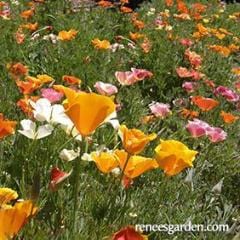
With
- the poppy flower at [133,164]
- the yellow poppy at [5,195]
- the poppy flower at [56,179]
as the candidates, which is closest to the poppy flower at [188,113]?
the poppy flower at [133,164]

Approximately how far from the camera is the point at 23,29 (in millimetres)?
4727

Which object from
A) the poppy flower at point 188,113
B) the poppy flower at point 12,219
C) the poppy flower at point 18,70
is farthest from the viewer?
the poppy flower at point 188,113

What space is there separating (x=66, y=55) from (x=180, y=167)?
102 inches

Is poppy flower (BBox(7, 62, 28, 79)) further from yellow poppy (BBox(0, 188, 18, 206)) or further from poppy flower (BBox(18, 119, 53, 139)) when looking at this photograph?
yellow poppy (BBox(0, 188, 18, 206))

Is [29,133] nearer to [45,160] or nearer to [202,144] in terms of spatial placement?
[45,160]

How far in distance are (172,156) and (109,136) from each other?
41.1 inches

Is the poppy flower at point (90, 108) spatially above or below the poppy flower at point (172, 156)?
above

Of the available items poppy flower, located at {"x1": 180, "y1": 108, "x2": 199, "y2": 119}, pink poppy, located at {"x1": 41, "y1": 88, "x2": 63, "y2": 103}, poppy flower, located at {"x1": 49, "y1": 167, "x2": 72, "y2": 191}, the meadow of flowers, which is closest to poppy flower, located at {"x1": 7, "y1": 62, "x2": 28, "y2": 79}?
the meadow of flowers

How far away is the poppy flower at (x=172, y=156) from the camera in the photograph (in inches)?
62.2

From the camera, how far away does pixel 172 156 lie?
158 centimetres

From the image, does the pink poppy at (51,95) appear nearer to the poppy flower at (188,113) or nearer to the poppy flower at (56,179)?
the poppy flower at (56,179)

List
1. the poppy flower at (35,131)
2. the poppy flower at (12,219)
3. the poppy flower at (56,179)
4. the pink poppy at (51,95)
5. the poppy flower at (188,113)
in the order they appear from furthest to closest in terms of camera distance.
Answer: the poppy flower at (188,113), the pink poppy at (51,95), the poppy flower at (35,131), the poppy flower at (56,179), the poppy flower at (12,219)

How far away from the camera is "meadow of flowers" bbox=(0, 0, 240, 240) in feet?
5.01

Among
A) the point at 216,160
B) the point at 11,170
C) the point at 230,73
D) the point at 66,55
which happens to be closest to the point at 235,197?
the point at 216,160
